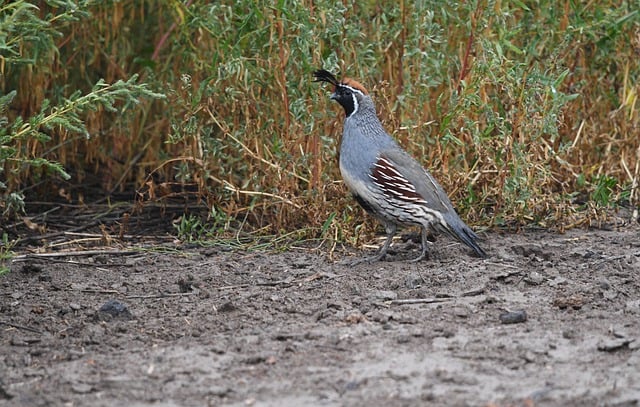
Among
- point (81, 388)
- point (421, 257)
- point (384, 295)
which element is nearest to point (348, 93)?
point (421, 257)

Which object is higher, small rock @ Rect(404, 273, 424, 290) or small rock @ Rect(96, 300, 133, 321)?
small rock @ Rect(404, 273, 424, 290)

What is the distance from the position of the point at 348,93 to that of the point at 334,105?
28.5 inches

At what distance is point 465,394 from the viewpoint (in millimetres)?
4457

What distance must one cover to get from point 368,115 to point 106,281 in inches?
77.3

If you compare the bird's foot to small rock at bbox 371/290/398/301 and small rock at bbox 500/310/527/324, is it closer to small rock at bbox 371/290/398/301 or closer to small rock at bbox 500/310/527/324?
small rock at bbox 371/290/398/301

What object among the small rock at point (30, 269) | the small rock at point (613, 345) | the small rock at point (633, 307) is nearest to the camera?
the small rock at point (613, 345)

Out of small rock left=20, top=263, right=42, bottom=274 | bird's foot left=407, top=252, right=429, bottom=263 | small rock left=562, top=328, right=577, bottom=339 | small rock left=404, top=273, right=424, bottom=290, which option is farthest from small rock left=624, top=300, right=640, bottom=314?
small rock left=20, top=263, right=42, bottom=274

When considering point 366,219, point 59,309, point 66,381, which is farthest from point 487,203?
point 66,381

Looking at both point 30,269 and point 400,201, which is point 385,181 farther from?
point 30,269

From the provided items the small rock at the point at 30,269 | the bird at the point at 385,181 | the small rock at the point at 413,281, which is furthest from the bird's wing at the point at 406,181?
the small rock at the point at 30,269

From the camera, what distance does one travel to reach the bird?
700 centimetres

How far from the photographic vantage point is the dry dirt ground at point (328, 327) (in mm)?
4543

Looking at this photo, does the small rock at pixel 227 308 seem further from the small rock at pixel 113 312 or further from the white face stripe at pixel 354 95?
the white face stripe at pixel 354 95

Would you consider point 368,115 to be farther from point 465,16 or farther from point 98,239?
point 98,239
